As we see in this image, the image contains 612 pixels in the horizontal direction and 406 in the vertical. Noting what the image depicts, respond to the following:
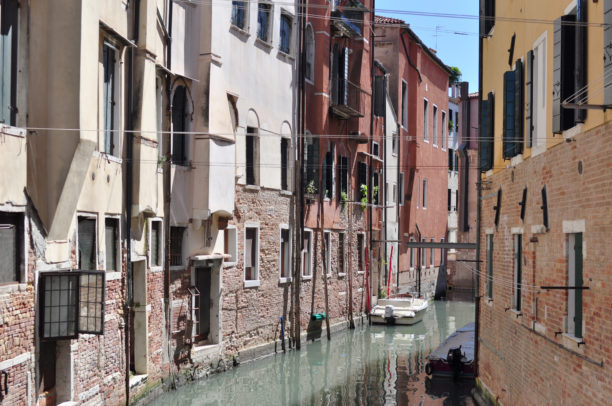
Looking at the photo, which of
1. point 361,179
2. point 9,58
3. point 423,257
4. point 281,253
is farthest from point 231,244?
point 423,257

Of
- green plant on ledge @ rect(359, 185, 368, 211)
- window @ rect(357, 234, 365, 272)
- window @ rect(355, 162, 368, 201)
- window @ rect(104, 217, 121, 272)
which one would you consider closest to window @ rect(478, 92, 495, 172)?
window @ rect(104, 217, 121, 272)

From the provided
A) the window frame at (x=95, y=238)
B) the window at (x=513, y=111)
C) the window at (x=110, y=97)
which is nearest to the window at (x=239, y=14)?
the window at (x=110, y=97)

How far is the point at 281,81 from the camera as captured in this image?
68.9ft

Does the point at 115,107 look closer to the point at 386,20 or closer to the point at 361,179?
the point at 361,179

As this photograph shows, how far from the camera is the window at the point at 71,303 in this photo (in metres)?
10.4

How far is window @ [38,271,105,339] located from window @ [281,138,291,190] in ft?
34.6

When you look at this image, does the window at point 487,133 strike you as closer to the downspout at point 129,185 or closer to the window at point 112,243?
the downspout at point 129,185

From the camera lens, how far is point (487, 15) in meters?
14.0

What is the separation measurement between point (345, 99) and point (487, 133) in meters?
11.3

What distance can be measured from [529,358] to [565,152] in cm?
301

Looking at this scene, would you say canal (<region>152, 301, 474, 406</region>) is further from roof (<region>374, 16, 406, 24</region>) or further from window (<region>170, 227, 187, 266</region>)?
roof (<region>374, 16, 406, 24</region>)

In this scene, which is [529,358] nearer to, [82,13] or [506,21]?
[506,21]

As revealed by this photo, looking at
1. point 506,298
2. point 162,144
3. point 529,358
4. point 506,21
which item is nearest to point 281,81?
point 162,144

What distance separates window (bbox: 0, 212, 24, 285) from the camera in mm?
9367
